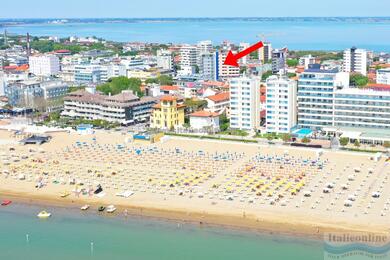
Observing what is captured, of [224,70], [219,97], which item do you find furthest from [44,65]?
[219,97]

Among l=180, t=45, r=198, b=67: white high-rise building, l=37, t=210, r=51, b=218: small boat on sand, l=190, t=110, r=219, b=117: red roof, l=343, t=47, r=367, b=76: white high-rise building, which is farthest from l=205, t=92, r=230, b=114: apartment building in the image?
l=180, t=45, r=198, b=67: white high-rise building

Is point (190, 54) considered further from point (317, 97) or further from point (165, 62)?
point (317, 97)

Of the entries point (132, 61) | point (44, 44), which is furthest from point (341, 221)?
point (44, 44)

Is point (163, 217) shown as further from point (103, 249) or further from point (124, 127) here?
point (124, 127)

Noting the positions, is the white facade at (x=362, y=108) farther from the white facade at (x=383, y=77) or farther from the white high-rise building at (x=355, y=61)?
the white high-rise building at (x=355, y=61)

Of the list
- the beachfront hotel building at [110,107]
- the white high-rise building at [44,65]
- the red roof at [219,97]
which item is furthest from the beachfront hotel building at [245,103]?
the white high-rise building at [44,65]

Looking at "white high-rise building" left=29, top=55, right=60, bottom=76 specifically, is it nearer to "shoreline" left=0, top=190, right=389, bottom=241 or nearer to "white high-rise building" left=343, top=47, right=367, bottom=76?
"white high-rise building" left=343, top=47, right=367, bottom=76
